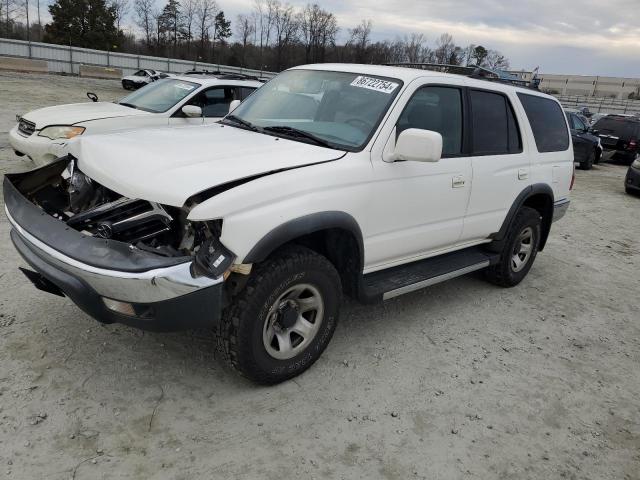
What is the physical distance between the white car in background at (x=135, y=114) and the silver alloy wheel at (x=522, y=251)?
4424 mm

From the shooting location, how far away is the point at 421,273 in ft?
13.1

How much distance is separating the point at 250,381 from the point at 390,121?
1.96 meters

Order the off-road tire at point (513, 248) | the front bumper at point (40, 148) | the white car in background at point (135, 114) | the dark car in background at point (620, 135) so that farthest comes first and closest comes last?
the dark car in background at point (620, 135)
the white car in background at point (135, 114)
the front bumper at point (40, 148)
the off-road tire at point (513, 248)

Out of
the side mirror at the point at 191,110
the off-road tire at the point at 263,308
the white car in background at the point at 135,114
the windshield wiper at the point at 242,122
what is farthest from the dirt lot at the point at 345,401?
the side mirror at the point at 191,110

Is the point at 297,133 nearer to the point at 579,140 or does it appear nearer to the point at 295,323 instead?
the point at 295,323

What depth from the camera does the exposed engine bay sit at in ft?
9.30

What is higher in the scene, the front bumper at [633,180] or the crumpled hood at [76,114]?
the crumpled hood at [76,114]

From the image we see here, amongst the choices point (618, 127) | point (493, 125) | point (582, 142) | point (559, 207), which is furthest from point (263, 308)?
point (618, 127)

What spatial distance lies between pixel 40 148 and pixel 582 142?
14949 mm

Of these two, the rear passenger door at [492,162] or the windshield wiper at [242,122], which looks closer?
the windshield wiper at [242,122]

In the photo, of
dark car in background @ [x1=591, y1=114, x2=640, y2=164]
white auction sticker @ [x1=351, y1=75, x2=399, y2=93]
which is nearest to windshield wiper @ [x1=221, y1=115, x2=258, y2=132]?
white auction sticker @ [x1=351, y1=75, x2=399, y2=93]

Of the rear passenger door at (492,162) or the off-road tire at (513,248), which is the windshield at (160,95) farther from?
the off-road tire at (513,248)

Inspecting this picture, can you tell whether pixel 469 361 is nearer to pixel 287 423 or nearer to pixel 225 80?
pixel 287 423

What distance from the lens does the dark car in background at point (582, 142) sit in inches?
616
